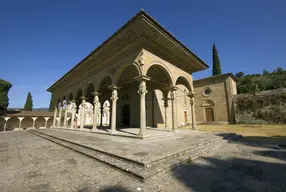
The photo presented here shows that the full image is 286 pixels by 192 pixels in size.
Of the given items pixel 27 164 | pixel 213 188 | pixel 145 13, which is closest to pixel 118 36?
pixel 145 13

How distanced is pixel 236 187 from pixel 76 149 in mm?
5070

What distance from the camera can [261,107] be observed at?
18359 mm


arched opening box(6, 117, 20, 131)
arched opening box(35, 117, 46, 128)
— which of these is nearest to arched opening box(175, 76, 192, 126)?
arched opening box(35, 117, 46, 128)

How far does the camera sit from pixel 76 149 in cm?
498

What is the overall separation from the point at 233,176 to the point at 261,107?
852 inches

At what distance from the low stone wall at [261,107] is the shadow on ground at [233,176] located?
19.5 meters

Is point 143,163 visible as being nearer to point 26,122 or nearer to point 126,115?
point 126,115

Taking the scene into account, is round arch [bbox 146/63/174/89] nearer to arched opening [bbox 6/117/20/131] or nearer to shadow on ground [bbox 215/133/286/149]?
shadow on ground [bbox 215/133/286/149]

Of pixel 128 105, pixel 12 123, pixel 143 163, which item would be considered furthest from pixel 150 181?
pixel 12 123

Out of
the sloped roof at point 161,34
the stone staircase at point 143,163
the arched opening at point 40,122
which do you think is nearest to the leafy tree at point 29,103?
the arched opening at point 40,122

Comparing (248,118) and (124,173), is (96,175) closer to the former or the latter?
(124,173)

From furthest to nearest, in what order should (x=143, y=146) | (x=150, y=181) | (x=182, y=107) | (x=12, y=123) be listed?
(x=12, y=123) < (x=182, y=107) < (x=143, y=146) < (x=150, y=181)

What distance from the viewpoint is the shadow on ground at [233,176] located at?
2.35 m

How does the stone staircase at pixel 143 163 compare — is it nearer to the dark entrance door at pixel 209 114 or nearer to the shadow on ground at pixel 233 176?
the shadow on ground at pixel 233 176
